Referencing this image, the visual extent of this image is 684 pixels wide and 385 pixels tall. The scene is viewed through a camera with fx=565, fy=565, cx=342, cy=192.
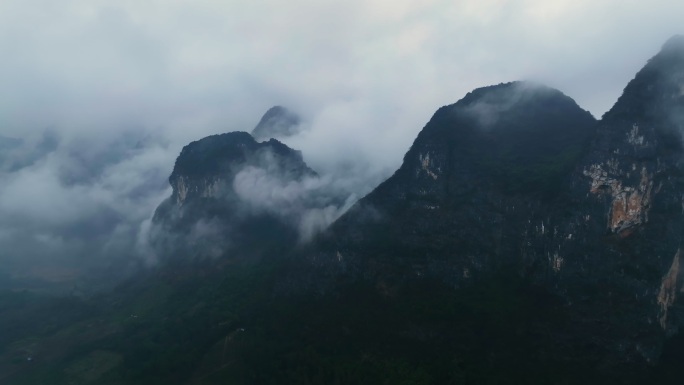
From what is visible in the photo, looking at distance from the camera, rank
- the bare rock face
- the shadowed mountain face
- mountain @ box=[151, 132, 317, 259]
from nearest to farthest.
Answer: the bare rock face → the shadowed mountain face → mountain @ box=[151, 132, 317, 259]

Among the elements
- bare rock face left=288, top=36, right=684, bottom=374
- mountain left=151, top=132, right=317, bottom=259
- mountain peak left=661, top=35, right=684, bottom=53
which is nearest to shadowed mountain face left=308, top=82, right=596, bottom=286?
bare rock face left=288, top=36, right=684, bottom=374

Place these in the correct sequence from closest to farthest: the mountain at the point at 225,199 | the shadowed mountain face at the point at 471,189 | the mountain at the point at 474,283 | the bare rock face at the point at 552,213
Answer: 1. the bare rock face at the point at 552,213
2. the mountain at the point at 474,283
3. the shadowed mountain face at the point at 471,189
4. the mountain at the point at 225,199

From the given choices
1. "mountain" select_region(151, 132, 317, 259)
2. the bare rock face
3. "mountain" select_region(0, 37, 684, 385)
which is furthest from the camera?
"mountain" select_region(151, 132, 317, 259)

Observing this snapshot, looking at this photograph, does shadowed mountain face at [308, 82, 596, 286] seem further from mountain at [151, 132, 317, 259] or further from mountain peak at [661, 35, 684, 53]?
mountain at [151, 132, 317, 259]

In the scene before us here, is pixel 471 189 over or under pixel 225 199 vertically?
under

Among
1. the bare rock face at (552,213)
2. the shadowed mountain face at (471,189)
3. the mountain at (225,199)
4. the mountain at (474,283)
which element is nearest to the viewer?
the bare rock face at (552,213)

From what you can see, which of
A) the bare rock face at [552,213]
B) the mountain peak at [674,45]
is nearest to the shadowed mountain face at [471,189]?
the bare rock face at [552,213]

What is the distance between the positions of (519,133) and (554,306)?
37.4m

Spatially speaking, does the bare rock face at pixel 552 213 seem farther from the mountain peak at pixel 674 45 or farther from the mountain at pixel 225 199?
the mountain at pixel 225 199

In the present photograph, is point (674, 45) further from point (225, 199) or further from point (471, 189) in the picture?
point (225, 199)

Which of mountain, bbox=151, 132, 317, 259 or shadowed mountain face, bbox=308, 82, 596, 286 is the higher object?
mountain, bbox=151, 132, 317, 259

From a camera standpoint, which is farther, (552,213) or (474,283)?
(474,283)

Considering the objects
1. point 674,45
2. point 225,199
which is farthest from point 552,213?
point 225,199

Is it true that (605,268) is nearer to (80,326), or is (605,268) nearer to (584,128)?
(584,128)
